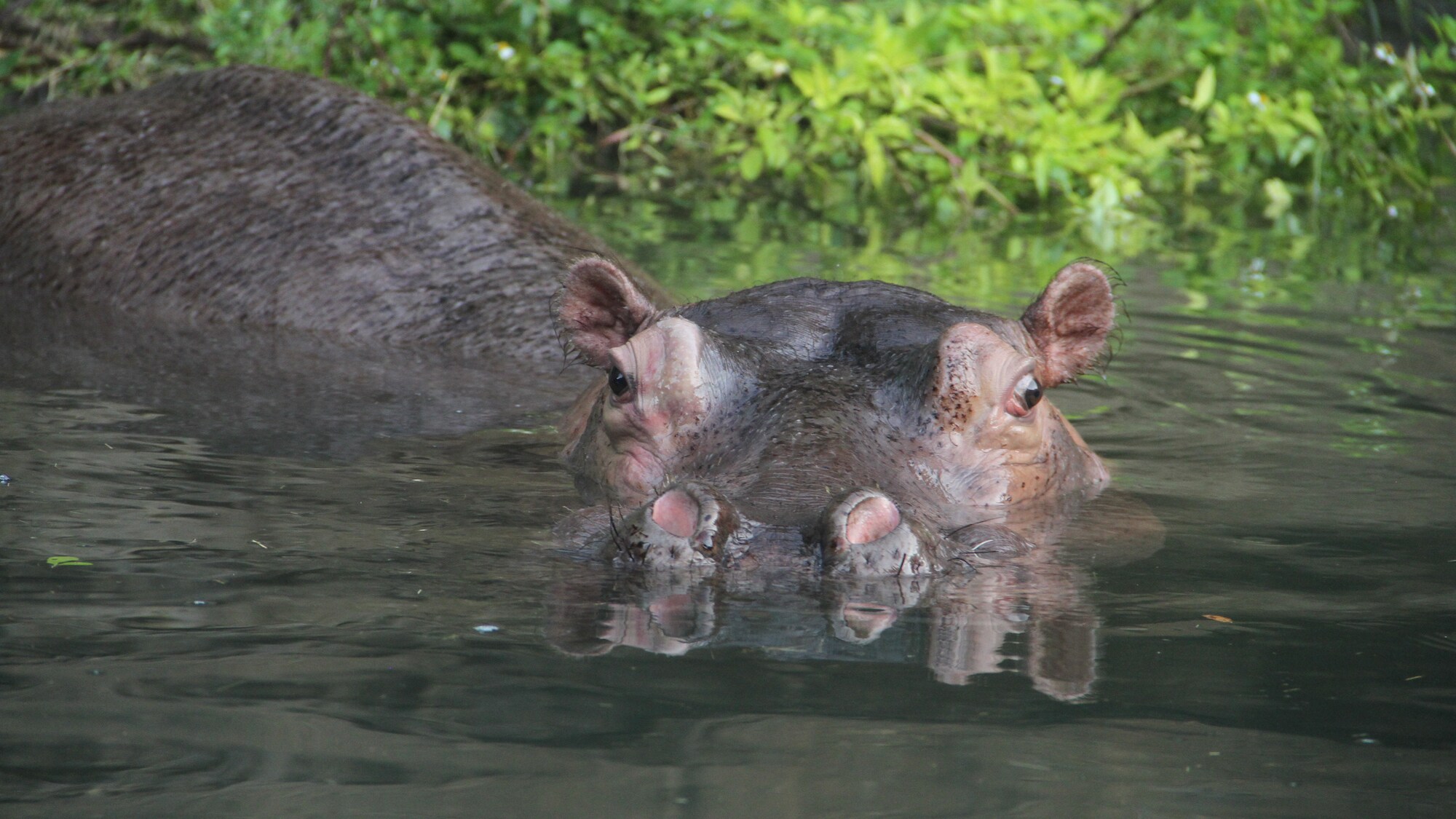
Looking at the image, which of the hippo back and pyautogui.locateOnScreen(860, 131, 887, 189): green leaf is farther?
pyautogui.locateOnScreen(860, 131, 887, 189): green leaf

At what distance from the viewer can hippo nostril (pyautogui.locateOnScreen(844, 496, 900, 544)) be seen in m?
3.60

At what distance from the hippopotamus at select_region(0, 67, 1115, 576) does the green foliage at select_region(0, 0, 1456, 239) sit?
12.9 ft

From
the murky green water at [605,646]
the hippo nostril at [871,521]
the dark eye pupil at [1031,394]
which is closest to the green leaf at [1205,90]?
the murky green water at [605,646]

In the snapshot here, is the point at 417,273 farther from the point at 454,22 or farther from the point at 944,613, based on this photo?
the point at 454,22

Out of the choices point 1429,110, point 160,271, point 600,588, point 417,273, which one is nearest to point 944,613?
point 600,588

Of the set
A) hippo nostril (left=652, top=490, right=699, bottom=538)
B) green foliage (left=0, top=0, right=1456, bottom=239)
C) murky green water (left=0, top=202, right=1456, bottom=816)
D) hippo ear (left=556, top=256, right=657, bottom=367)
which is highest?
green foliage (left=0, top=0, right=1456, bottom=239)

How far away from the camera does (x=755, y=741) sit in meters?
2.86

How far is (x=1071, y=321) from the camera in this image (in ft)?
17.9

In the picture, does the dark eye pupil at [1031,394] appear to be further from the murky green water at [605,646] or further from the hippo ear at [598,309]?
the hippo ear at [598,309]

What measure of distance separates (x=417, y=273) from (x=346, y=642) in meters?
4.43

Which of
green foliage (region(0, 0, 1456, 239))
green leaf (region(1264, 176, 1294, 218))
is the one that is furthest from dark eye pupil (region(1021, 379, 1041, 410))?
green leaf (region(1264, 176, 1294, 218))

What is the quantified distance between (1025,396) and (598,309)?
1494mm

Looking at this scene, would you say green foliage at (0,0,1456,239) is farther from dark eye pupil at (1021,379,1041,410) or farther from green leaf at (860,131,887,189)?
dark eye pupil at (1021,379,1041,410)

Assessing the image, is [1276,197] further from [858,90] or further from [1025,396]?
[1025,396]
